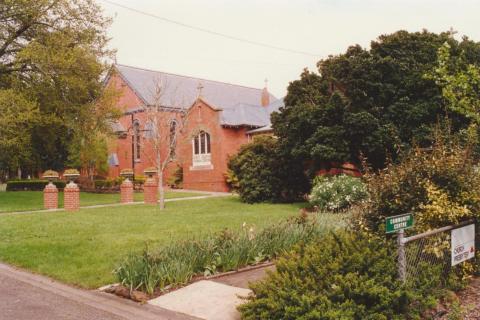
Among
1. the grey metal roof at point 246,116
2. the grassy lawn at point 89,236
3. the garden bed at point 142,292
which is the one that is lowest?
the garden bed at point 142,292

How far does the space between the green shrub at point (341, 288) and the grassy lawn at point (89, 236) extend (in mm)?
3487

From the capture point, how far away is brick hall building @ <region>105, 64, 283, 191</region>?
35625 millimetres

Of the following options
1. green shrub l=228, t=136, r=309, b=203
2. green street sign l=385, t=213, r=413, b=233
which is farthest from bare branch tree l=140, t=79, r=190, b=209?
green street sign l=385, t=213, r=413, b=233

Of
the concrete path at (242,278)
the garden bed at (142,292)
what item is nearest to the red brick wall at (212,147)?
the concrete path at (242,278)

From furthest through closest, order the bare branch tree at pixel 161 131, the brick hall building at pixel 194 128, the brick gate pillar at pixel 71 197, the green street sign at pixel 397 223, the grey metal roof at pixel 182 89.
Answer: the grey metal roof at pixel 182 89 → the brick hall building at pixel 194 128 → the bare branch tree at pixel 161 131 → the brick gate pillar at pixel 71 197 → the green street sign at pixel 397 223

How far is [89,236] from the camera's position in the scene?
41.3ft

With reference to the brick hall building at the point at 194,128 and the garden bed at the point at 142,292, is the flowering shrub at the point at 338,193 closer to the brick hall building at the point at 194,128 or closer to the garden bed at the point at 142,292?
the garden bed at the point at 142,292

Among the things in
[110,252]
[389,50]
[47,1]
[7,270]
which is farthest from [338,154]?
[47,1]

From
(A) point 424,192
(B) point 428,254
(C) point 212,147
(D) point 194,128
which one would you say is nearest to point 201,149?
(C) point 212,147

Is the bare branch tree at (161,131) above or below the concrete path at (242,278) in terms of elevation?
above

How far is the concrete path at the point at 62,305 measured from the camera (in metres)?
6.45

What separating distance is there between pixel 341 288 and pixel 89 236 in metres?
8.72

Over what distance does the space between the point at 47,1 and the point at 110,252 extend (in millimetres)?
21609

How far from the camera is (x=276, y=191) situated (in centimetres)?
2555
